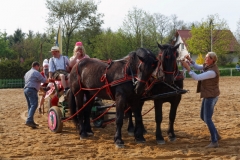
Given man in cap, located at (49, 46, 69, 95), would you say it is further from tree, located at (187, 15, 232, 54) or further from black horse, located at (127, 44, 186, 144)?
tree, located at (187, 15, 232, 54)

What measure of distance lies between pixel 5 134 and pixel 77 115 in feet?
5.77

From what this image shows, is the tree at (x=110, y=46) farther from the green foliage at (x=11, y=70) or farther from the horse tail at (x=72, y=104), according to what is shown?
the horse tail at (x=72, y=104)

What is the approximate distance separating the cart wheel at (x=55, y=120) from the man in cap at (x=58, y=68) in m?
0.65

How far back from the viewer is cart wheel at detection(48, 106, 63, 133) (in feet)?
27.0

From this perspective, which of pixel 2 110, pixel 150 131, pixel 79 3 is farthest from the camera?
pixel 79 3

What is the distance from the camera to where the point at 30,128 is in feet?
29.7

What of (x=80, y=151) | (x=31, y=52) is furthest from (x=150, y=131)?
(x=31, y=52)

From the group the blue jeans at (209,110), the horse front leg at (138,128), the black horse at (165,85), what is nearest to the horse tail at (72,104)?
the horse front leg at (138,128)

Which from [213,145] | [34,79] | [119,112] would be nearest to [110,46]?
[34,79]

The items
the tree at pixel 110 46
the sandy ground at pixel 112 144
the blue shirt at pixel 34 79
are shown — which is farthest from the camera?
the tree at pixel 110 46

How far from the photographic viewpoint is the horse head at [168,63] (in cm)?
621

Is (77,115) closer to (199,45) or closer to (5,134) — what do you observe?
(5,134)

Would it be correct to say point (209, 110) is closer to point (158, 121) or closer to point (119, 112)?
point (158, 121)

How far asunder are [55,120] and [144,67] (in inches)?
122
